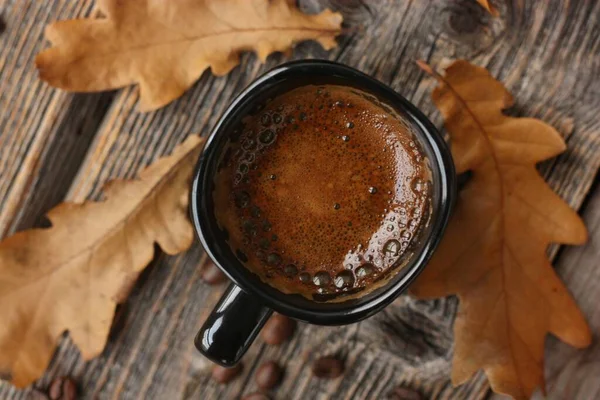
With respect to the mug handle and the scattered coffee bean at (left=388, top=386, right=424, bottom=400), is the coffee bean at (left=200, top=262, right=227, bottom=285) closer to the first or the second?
the mug handle

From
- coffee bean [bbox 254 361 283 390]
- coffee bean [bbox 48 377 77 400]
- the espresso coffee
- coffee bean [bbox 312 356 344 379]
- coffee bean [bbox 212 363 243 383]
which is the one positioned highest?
the espresso coffee

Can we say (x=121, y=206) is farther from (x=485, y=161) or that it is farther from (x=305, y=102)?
(x=485, y=161)

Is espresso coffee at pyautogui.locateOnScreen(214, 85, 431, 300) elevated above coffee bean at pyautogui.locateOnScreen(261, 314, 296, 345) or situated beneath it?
elevated above

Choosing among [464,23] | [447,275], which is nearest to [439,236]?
[447,275]

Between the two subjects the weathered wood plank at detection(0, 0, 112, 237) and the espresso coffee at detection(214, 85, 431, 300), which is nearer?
the espresso coffee at detection(214, 85, 431, 300)

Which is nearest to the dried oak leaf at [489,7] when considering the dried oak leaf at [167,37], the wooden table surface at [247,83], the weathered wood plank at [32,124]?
the wooden table surface at [247,83]

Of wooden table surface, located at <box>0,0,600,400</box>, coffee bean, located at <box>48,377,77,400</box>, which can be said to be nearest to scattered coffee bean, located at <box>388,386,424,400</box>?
wooden table surface, located at <box>0,0,600,400</box>

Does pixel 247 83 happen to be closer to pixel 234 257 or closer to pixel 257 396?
pixel 234 257
